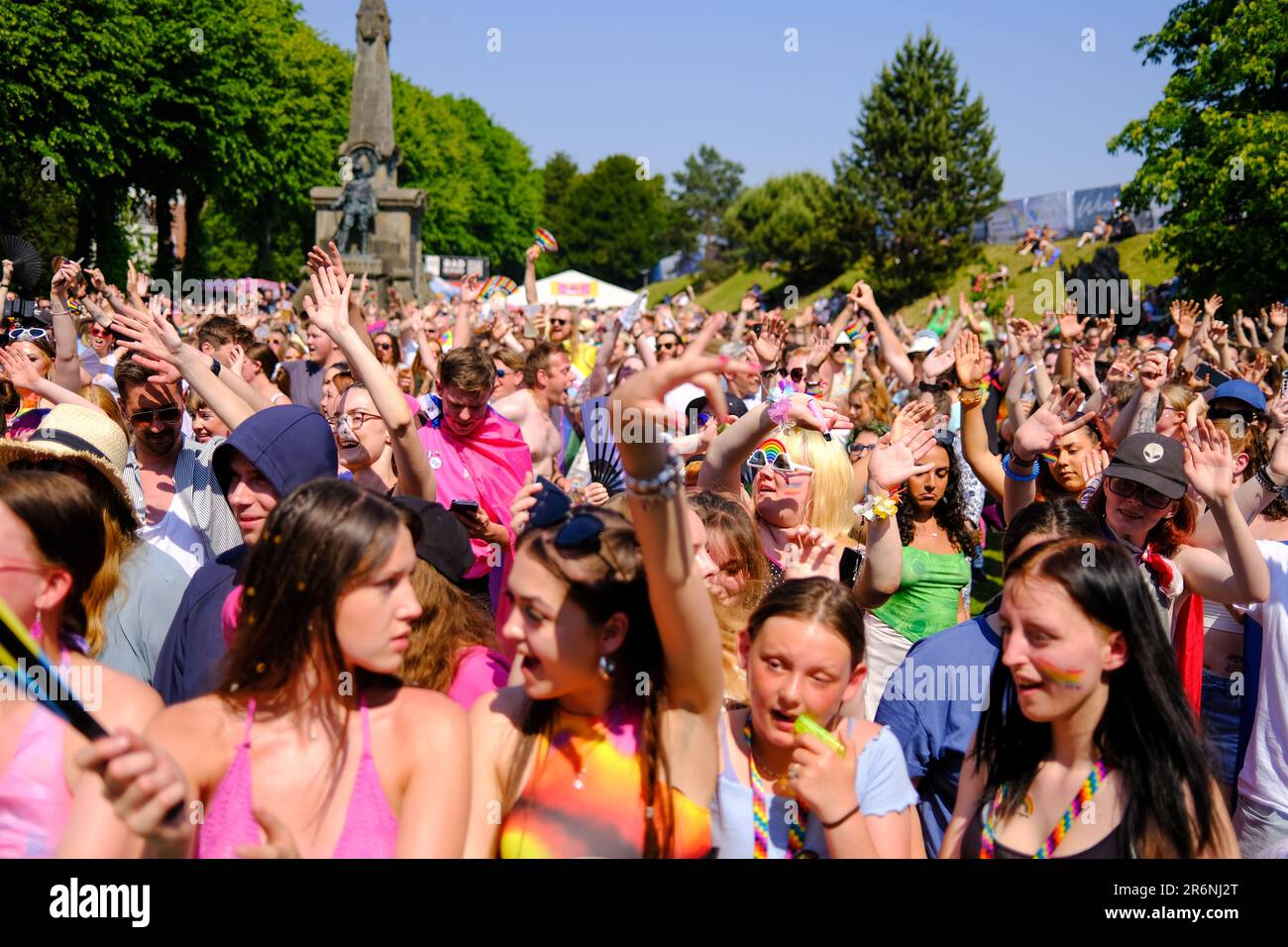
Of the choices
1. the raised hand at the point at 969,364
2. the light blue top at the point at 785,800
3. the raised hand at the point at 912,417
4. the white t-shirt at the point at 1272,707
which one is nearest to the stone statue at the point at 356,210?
→ the raised hand at the point at 969,364

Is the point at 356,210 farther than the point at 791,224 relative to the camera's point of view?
No

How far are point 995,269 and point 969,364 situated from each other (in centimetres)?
4784

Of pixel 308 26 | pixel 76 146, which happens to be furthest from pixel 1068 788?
pixel 308 26

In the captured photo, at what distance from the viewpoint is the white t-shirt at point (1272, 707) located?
11.7 feet

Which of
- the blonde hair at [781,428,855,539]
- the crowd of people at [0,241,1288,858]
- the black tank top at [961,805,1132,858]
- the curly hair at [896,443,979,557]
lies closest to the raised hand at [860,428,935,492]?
the crowd of people at [0,241,1288,858]

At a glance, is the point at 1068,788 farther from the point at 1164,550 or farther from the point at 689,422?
the point at 689,422

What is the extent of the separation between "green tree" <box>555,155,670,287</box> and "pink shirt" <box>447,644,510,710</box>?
99.4 meters

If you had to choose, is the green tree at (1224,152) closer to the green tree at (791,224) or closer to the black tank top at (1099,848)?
the black tank top at (1099,848)

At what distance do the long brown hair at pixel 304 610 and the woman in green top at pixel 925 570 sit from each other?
7.19ft

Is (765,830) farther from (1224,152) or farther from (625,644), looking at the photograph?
(1224,152)

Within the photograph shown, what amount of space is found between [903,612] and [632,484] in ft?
8.22

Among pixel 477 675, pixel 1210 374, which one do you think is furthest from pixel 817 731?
pixel 1210 374

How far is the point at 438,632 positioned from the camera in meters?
3.12
